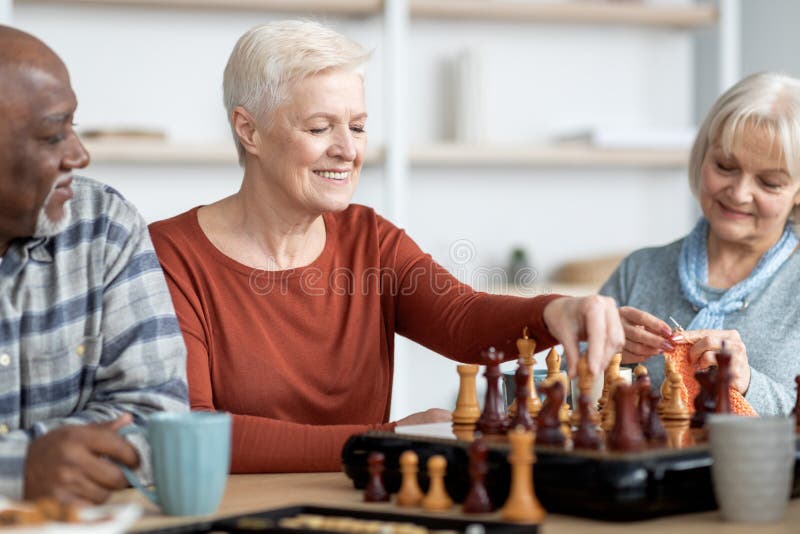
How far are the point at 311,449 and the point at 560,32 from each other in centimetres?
285

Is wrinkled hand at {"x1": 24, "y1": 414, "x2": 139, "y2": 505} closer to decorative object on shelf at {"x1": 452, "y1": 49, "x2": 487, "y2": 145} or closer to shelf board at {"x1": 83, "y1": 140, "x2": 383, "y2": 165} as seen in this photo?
shelf board at {"x1": 83, "y1": 140, "x2": 383, "y2": 165}

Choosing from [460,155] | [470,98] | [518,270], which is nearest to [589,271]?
[518,270]

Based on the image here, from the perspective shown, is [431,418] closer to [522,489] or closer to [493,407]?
[493,407]

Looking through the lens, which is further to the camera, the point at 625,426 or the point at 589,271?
the point at 589,271

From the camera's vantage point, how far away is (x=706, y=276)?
2.46m

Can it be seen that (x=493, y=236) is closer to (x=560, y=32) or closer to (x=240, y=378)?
(x=560, y=32)

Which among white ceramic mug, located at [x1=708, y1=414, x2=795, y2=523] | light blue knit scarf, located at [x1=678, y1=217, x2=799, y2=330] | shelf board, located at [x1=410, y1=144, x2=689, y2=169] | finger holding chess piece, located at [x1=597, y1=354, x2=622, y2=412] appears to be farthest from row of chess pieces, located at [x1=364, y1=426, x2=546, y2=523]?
shelf board, located at [x1=410, y1=144, x2=689, y2=169]

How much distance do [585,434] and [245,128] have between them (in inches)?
43.3

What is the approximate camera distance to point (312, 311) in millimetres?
2092

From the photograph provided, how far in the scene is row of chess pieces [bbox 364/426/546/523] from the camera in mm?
1219

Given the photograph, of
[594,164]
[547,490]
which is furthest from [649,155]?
[547,490]

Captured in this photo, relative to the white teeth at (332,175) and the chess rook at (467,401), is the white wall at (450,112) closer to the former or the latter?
the white teeth at (332,175)

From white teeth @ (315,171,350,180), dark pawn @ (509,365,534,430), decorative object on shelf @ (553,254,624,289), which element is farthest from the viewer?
decorative object on shelf @ (553,254,624,289)

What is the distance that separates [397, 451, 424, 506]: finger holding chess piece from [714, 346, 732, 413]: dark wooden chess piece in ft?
1.43
